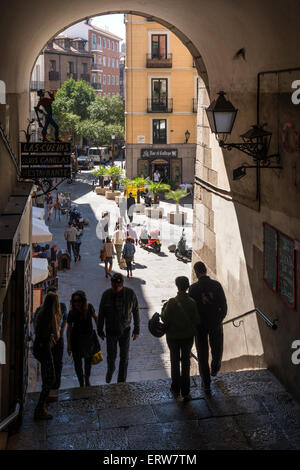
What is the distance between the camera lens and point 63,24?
9789 millimetres

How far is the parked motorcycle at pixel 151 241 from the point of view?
18.7 metres

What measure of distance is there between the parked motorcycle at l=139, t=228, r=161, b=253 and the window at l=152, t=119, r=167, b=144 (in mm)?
18053

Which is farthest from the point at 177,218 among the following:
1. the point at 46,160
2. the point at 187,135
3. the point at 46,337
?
the point at 46,337

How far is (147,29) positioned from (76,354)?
1228 inches

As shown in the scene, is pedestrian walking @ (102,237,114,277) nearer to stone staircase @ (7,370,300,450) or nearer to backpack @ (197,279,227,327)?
stone staircase @ (7,370,300,450)

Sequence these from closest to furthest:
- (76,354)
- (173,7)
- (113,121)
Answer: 1. (76,354)
2. (173,7)
3. (113,121)

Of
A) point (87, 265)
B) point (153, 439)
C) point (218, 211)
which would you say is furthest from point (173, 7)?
point (87, 265)

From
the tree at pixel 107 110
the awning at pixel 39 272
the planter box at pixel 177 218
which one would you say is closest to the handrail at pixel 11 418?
the awning at pixel 39 272

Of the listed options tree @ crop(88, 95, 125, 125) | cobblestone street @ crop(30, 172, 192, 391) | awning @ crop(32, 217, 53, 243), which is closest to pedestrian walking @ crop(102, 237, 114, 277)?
cobblestone street @ crop(30, 172, 192, 391)

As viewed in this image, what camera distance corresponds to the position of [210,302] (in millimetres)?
6316

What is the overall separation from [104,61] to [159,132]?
45.9m

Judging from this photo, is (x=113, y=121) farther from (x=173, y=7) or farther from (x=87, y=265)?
(x=173, y=7)

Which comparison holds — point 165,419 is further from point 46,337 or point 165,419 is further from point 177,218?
point 177,218

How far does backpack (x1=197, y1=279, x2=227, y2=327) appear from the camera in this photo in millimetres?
6328
